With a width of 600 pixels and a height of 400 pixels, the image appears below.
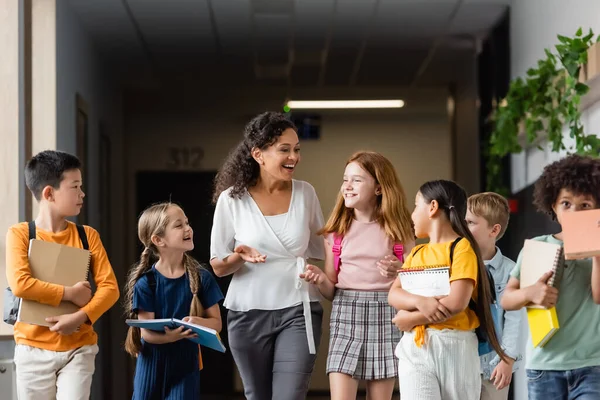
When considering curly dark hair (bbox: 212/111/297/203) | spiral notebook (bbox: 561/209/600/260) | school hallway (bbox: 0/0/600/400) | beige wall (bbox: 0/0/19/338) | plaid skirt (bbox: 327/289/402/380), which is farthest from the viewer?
school hallway (bbox: 0/0/600/400)

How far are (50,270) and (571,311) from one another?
67.9 inches

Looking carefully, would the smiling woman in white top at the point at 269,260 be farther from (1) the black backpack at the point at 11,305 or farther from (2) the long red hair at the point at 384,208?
(1) the black backpack at the point at 11,305

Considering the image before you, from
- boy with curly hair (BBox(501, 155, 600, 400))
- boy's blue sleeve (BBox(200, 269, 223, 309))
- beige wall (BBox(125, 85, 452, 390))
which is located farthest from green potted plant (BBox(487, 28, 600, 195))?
beige wall (BBox(125, 85, 452, 390))

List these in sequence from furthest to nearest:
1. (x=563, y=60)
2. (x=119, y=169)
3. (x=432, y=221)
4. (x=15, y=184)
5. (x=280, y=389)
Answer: (x=119, y=169) → (x=15, y=184) → (x=563, y=60) → (x=280, y=389) → (x=432, y=221)

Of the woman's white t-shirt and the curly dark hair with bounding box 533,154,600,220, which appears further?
the woman's white t-shirt

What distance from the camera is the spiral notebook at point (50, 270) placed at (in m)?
3.12

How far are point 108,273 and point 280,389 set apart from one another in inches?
29.9

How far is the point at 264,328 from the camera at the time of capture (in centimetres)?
316

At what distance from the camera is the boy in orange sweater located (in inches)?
123

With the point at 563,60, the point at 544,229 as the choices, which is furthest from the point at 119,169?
the point at 563,60

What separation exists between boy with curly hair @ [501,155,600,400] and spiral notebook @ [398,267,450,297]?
0.63ft

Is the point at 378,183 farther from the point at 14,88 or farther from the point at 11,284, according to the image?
the point at 14,88

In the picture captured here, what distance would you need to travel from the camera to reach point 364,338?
3.10 m

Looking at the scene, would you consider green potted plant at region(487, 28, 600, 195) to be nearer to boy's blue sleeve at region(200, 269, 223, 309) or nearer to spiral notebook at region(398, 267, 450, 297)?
spiral notebook at region(398, 267, 450, 297)
